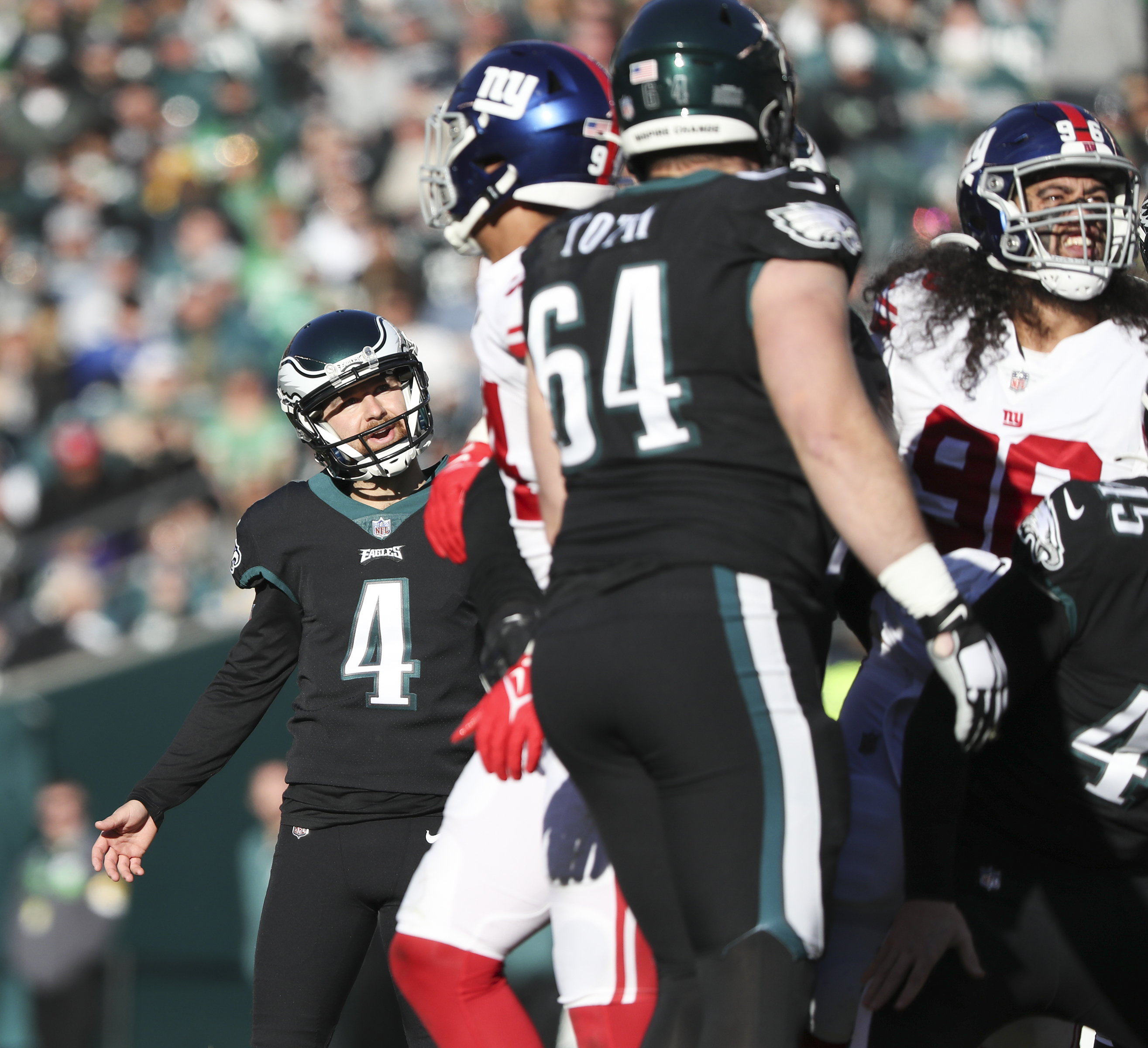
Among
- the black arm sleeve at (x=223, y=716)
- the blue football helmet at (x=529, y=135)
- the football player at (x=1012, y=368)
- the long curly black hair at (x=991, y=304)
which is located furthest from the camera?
the black arm sleeve at (x=223, y=716)

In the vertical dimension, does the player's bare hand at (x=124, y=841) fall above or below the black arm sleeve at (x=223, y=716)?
below

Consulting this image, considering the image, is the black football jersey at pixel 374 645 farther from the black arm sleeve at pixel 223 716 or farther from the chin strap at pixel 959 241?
the chin strap at pixel 959 241

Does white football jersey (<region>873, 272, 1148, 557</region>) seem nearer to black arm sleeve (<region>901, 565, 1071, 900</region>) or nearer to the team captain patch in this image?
black arm sleeve (<region>901, 565, 1071, 900</region>)

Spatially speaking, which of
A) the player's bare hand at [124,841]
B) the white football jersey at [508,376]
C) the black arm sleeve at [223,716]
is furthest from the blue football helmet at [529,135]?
the player's bare hand at [124,841]

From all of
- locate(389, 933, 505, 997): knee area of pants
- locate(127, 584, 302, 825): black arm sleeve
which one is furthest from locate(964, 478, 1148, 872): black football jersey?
locate(127, 584, 302, 825): black arm sleeve

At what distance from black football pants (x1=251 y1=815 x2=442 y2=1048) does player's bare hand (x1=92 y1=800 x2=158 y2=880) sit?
424 mm

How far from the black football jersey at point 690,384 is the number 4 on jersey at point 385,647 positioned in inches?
47.4

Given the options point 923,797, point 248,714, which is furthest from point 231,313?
point 923,797

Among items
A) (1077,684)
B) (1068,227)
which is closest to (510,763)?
(1077,684)

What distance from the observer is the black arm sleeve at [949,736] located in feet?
8.71

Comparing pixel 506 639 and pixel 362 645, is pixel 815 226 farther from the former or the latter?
pixel 362 645

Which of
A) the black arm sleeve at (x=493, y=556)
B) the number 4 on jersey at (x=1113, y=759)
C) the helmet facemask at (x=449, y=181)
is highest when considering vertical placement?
the helmet facemask at (x=449, y=181)

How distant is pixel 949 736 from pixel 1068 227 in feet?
Answer: 3.86

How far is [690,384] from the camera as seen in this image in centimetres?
221
